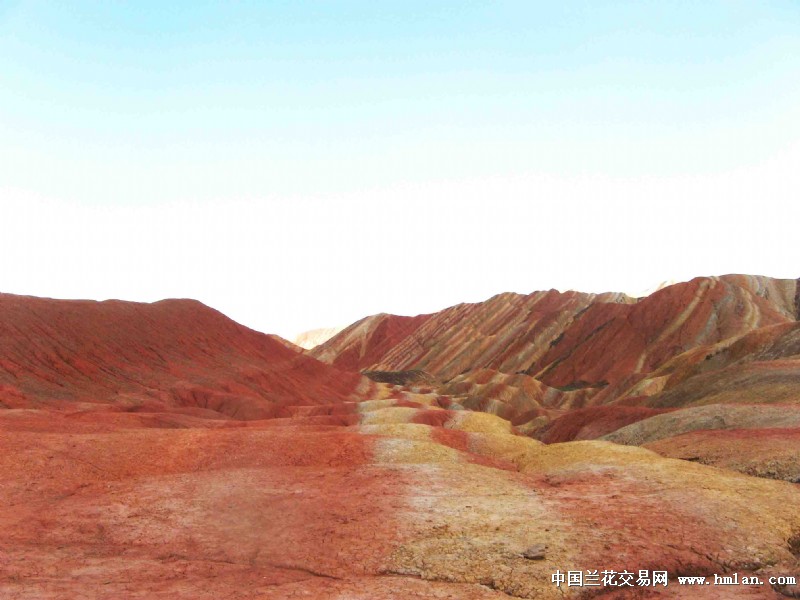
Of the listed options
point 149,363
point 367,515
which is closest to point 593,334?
point 149,363

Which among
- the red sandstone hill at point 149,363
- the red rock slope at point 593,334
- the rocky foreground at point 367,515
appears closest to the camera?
the rocky foreground at point 367,515

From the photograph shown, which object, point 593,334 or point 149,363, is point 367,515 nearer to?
point 149,363

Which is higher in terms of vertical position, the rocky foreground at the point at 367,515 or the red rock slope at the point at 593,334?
the red rock slope at the point at 593,334

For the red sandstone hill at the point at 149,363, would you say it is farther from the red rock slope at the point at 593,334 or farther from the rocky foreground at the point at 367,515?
the red rock slope at the point at 593,334

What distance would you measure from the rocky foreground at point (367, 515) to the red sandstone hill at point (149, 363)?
30.5 metres

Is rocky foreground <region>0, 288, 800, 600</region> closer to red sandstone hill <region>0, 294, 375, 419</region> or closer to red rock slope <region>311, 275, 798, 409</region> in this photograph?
red sandstone hill <region>0, 294, 375, 419</region>

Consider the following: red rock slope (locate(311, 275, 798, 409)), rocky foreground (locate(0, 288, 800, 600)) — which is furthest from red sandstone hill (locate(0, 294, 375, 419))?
red rock slope (locate(311, 275, 798, 409))

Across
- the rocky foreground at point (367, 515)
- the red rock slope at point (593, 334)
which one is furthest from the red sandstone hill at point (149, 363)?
the red rock slope at point (593, 334)

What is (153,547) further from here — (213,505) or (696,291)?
(696,291)

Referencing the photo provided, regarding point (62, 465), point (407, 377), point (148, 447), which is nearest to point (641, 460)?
point (148, 447)

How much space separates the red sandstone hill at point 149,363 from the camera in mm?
68125

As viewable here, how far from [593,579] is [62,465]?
20.9 meters

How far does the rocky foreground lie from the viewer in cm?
1627

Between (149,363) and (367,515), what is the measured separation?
240ft
